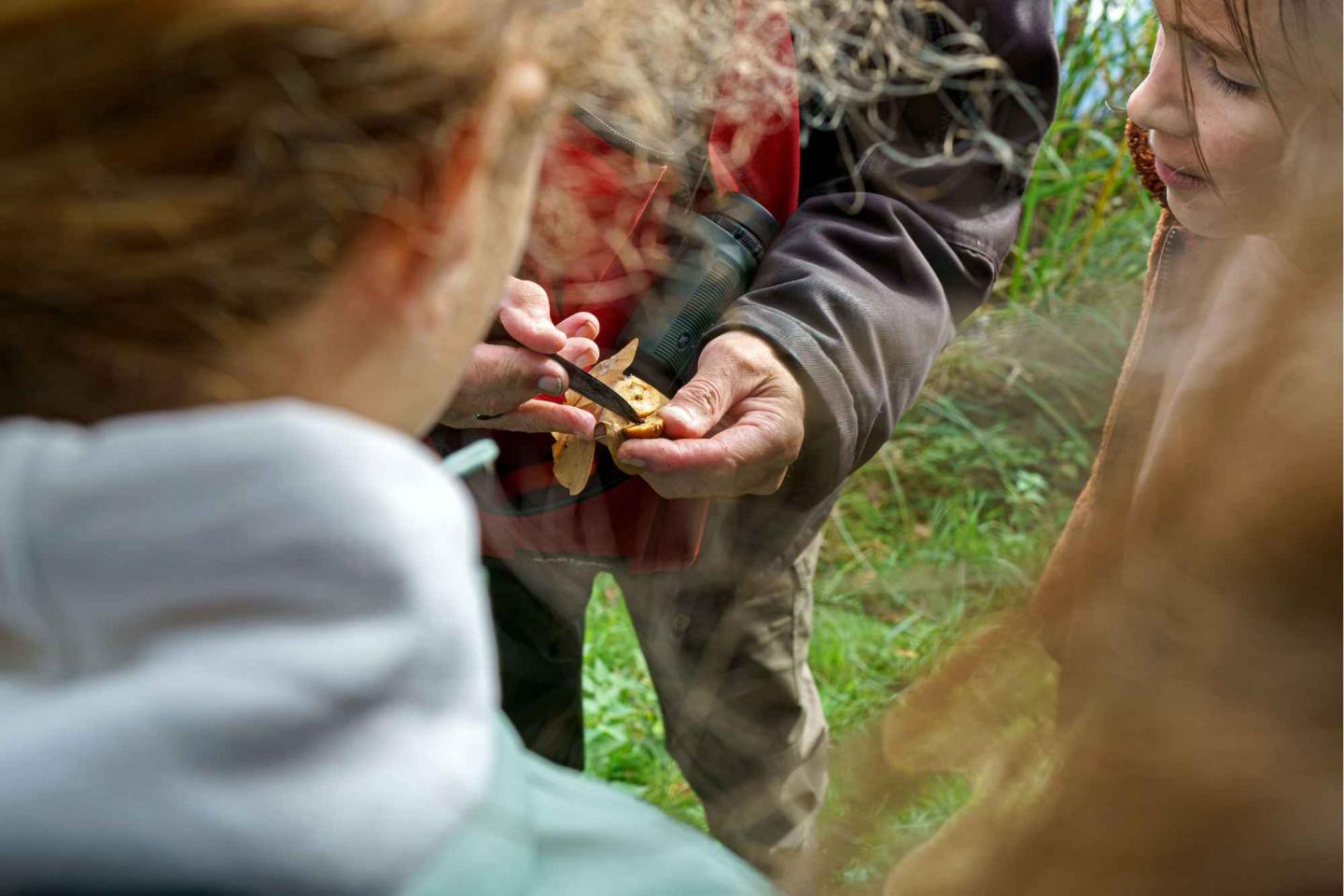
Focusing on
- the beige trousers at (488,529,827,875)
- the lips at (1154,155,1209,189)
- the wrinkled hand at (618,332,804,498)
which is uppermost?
the lips at (1154,155,1209,189)

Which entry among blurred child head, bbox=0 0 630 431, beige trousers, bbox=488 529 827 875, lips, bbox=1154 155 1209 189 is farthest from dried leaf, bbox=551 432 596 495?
blurred child head, bbox=0 0 630 431

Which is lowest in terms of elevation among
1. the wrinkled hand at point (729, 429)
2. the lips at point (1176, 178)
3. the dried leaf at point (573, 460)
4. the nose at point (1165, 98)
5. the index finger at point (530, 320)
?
the dried leaf at point (573, 460)

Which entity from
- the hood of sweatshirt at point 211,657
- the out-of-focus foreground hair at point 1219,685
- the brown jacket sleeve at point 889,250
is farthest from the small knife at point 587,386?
the hood of sweatshirt at point 211,657

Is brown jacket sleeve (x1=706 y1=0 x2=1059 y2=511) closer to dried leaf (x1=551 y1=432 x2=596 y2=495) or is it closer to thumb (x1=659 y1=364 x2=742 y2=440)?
thumb (x1=659 y1=364 x2=742 y2=440)

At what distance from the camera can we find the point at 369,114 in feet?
1.59

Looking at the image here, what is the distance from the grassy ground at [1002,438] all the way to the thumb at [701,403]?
1076 millimetres

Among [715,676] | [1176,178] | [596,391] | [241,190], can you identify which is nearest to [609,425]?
[596,391]

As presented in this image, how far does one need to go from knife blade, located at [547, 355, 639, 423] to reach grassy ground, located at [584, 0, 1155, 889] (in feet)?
3.63

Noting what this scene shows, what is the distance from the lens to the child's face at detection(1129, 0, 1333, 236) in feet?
3.30

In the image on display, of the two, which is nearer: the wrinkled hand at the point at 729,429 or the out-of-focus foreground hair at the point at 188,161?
the out-of-focus foreground hair at the point at 188,161

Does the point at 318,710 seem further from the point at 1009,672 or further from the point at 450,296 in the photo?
the point at 1009,672

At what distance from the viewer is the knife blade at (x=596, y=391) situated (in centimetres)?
138

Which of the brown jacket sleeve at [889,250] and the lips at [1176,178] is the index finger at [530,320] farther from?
the lips at [1176,178]

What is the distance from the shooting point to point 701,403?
1.46m
